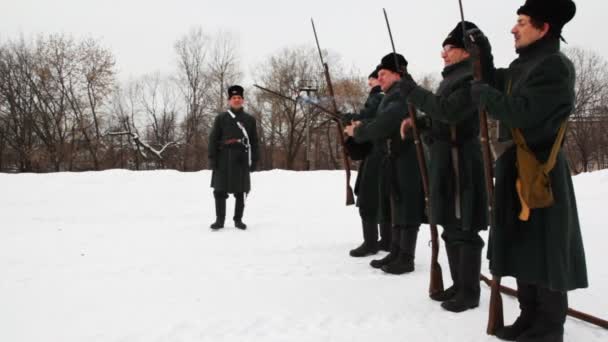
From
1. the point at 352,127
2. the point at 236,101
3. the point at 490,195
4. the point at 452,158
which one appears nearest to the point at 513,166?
the point at 490,195

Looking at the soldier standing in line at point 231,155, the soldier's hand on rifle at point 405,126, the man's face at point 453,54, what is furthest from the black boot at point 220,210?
the man's face at point 453,54

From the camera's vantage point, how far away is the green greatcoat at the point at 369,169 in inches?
177

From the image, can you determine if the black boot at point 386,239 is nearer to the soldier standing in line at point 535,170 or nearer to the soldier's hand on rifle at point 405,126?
the soldier's hand on rifle at point 405,126

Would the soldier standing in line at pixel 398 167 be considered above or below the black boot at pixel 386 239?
above

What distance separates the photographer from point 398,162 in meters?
3.93

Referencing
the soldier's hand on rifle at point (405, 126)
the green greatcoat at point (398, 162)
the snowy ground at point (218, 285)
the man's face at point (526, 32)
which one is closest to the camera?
the man's face at point (526, 32)

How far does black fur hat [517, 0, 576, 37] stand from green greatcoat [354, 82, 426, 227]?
1551mm

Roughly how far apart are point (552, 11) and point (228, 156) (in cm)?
491

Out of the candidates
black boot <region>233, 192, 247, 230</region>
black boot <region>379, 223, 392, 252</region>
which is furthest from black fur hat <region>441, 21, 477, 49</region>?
black boot <region>233, 192, 247, 230</region>

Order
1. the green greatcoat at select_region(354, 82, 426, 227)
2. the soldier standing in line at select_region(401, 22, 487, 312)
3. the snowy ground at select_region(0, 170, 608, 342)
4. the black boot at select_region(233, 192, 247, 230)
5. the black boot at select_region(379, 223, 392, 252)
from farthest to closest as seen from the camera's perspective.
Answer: the black boot at select_region(233, 192, 247, 230)
the black boot at select_region(379, 223, 392, 252)
the green greatcoat at select_region(354, 82, 426, 227)
the soldier standing in line at select_region(401, 22, 487, 312)
the snowy ground at select_region(0, 170, 608, 342)

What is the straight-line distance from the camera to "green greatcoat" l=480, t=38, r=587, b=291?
2.23 m

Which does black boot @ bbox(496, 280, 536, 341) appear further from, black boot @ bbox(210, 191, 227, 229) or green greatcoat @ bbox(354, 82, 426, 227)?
black boot @ bbox(210, 191, 227, 229)

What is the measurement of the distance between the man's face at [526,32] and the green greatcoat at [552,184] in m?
0.04

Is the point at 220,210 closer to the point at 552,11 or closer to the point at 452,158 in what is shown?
the point at 452,158
